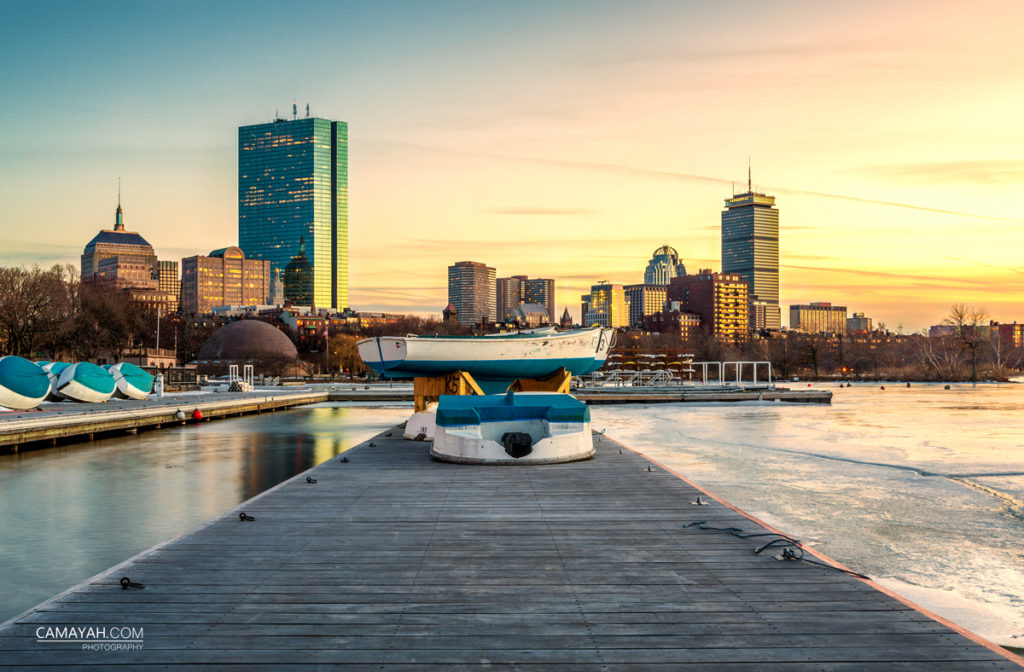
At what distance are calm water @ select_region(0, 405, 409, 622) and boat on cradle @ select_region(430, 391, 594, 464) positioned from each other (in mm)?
5123

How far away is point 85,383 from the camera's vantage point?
128 feet

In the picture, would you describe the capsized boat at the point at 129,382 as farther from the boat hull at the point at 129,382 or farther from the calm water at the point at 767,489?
the calm water at the point at 767,489

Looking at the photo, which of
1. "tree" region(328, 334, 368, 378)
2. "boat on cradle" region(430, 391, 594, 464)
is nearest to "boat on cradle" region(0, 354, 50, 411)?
"boat on cradle" region(430, 391, 594, 464)

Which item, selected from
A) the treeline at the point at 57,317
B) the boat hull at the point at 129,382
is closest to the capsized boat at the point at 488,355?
the boat hull at the point at 129,382

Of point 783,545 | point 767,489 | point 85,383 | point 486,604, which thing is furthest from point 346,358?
point 486,604

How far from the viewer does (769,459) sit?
22.2 metres

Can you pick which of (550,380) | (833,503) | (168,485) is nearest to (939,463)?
(833,503)

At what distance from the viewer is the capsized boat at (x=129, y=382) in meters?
43.9

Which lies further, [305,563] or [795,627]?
[305,563]

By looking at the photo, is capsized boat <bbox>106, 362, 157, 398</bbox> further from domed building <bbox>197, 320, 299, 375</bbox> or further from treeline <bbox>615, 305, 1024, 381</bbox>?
treeline <bbox>615, 305, 1024, 381</bbox>

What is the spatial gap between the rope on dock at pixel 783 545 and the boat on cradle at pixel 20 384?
101ft

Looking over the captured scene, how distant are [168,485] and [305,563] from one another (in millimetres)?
13805

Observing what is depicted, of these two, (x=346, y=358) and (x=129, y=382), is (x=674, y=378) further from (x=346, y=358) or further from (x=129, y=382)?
(x=129, y=382)

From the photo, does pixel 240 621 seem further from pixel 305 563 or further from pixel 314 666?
pixel 305 563
